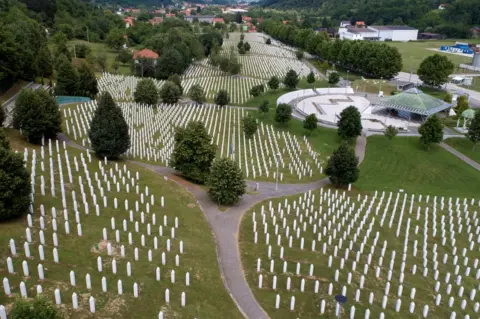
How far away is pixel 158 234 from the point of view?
25.4m

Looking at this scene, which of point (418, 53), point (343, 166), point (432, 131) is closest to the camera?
point (343, 166)

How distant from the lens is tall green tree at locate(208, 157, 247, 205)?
1216 inches

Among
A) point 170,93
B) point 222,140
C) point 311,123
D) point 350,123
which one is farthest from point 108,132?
point 350,123

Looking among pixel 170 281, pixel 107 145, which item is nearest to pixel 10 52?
pixel 107 145

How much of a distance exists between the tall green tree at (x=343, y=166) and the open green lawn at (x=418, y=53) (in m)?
71.5

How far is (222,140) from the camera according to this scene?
4953cm

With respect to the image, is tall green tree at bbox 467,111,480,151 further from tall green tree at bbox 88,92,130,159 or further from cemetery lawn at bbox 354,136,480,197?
tall green tree at bbox 88,92,130,159

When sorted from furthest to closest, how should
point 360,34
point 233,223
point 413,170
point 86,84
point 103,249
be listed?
1. point 360,34
2. point 86,84
3. point 413,170
4. point 233,223
5. point 103,249

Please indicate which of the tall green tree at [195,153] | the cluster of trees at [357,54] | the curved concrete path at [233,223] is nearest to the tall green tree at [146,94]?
the curved concrete path at [233,223]

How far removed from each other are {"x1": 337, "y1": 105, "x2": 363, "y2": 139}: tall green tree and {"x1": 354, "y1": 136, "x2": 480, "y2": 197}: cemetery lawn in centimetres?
274

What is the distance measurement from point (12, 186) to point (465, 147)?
5031cm

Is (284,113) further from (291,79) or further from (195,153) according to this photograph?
(291,79)

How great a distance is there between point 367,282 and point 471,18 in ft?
627

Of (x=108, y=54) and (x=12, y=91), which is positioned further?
(x=108, y=54)
